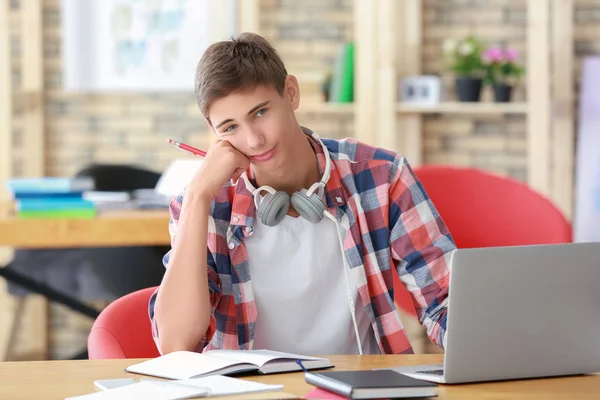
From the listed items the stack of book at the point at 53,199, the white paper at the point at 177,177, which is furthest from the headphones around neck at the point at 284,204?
the white paper at the point at 177,177

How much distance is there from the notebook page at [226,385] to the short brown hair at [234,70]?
640 mm

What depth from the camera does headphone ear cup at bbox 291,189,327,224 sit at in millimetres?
1950

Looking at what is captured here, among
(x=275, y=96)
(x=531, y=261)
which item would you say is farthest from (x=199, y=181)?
(x=531, y=261)

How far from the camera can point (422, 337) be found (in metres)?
4.51

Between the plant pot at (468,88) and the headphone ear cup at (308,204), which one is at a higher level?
the plant pot at (468,88)

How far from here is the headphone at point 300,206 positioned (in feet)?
6.37

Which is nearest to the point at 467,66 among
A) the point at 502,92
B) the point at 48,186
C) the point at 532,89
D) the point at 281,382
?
the point at 502,92

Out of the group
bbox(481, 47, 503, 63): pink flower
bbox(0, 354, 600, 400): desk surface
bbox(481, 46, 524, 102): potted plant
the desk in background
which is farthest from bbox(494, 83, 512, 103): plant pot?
bbox(0, 354, 600, 400): desk surface

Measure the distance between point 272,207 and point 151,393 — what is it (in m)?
0.63

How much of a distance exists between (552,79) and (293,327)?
9.45 ft

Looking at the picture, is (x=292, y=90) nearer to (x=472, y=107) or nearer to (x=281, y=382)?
(x=281, y=382)

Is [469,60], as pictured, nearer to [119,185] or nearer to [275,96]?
[119,185]

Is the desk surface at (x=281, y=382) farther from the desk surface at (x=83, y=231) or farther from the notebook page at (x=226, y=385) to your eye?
the desk surface at (x=83, y=231)

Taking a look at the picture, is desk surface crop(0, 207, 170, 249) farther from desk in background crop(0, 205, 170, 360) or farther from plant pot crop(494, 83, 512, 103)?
plant pot crop(494, 83, 512, 103)
